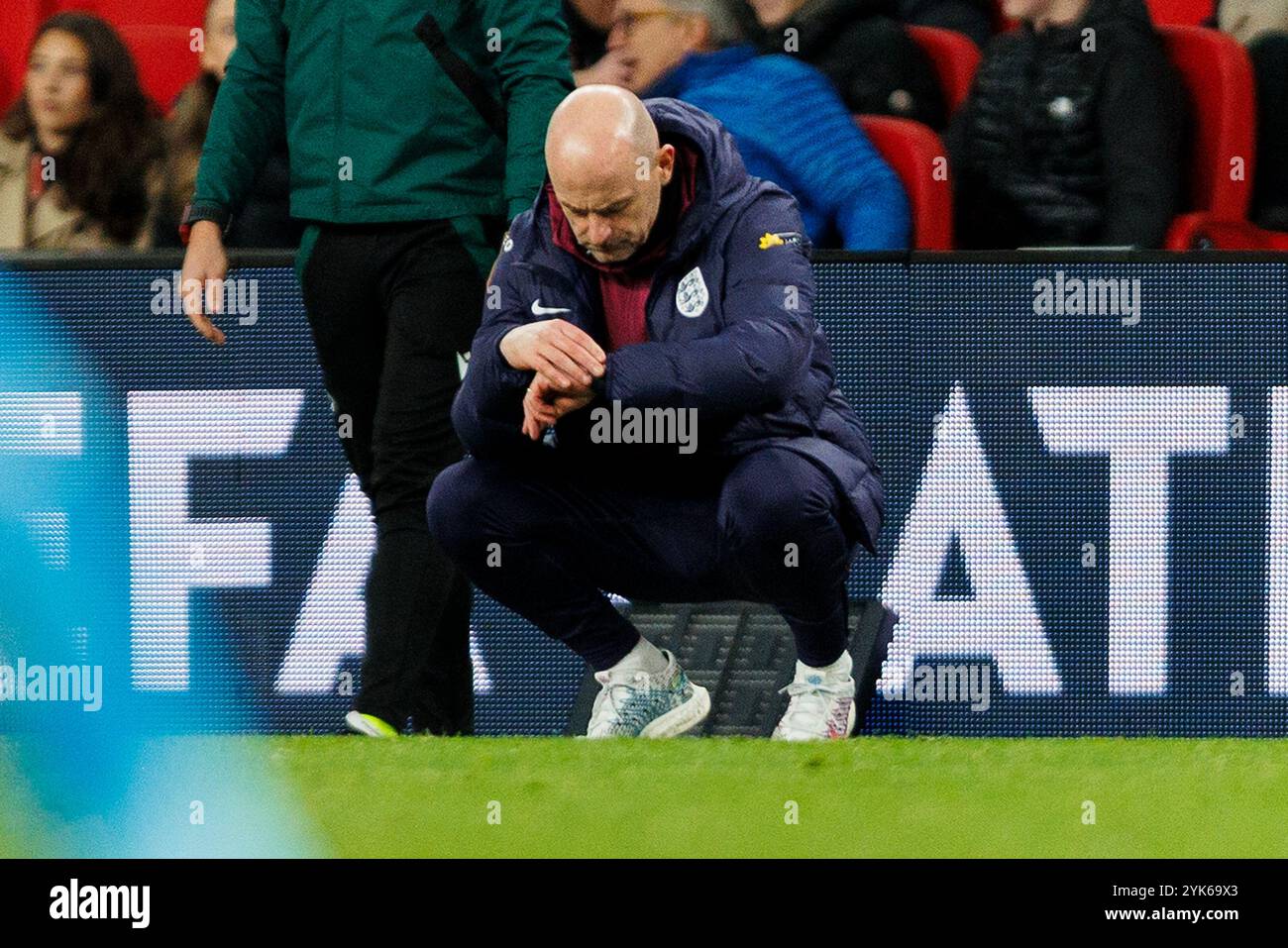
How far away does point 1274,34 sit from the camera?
537 cm

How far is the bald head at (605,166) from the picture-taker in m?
3.99

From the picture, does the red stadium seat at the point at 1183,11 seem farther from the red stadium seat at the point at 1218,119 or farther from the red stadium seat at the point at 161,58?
the red stadium seat at the point at 161,58

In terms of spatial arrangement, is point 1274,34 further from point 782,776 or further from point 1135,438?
point 782,776

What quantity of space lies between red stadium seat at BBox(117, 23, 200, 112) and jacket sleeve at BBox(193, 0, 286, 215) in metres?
0.76

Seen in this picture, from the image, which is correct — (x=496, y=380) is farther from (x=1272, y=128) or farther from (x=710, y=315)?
(x=1272, y=128)

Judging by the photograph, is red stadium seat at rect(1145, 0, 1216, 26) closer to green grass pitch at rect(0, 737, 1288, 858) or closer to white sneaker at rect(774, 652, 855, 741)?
white sneaker at rect(774, 652, 855, 741)

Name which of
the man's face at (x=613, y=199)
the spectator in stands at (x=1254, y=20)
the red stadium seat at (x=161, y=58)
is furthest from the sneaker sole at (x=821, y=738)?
the red stadium seat at (x=161, y=58)

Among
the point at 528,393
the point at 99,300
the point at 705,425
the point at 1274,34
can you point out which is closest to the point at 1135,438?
the point at 1274,34

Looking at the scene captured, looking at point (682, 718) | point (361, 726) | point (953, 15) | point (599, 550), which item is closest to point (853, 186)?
point (953, 15)

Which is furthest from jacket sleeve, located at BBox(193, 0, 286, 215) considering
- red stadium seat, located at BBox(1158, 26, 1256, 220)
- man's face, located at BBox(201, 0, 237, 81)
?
red stadium seat, located at BBox(1158, 26, 1256, 220)

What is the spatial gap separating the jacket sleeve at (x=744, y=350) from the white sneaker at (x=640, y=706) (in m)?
0.65

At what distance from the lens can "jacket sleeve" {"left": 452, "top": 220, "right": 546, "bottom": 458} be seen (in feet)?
13.5

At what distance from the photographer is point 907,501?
523cm
